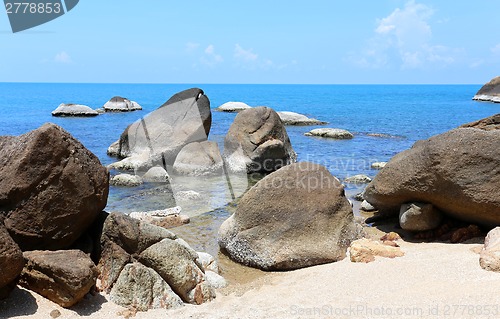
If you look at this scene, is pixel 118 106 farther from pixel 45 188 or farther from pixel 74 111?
pixel 45 188

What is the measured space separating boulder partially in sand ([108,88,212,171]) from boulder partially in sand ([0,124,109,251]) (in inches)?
537

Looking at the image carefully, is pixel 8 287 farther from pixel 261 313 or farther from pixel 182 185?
pixel 182 185

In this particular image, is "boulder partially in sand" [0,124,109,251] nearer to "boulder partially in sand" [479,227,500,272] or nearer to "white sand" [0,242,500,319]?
"white sand" [0,242,500,319]

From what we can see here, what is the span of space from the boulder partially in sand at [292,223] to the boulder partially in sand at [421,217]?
3.76 feet

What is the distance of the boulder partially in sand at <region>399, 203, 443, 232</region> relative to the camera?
10102mm

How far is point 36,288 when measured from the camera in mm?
6801

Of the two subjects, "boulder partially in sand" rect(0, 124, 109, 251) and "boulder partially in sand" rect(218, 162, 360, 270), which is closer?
"boulder partially in sand" rect(0, 124, 109, 251)

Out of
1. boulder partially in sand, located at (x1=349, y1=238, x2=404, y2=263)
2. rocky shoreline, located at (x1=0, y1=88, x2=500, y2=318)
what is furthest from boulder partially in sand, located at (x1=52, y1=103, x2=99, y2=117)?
boulder partially in sand, located at (x1=349, y1=238, x2=404, y2=263)

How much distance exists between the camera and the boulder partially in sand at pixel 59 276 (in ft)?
21.6

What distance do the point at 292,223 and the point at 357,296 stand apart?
101 inches

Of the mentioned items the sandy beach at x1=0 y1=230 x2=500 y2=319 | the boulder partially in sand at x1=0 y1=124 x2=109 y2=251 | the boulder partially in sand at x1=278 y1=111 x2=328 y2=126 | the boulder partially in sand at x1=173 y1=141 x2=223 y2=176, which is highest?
the boulder partially in sand at x1=0 y1=124 x2=109 y2=251

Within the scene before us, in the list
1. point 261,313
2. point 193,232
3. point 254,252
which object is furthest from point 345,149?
point 261,313

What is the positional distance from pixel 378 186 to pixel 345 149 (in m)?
19.0

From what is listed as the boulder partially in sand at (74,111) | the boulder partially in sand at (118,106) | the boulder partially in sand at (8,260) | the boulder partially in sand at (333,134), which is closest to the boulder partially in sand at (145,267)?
the boulder partially in sand at (8,260)
